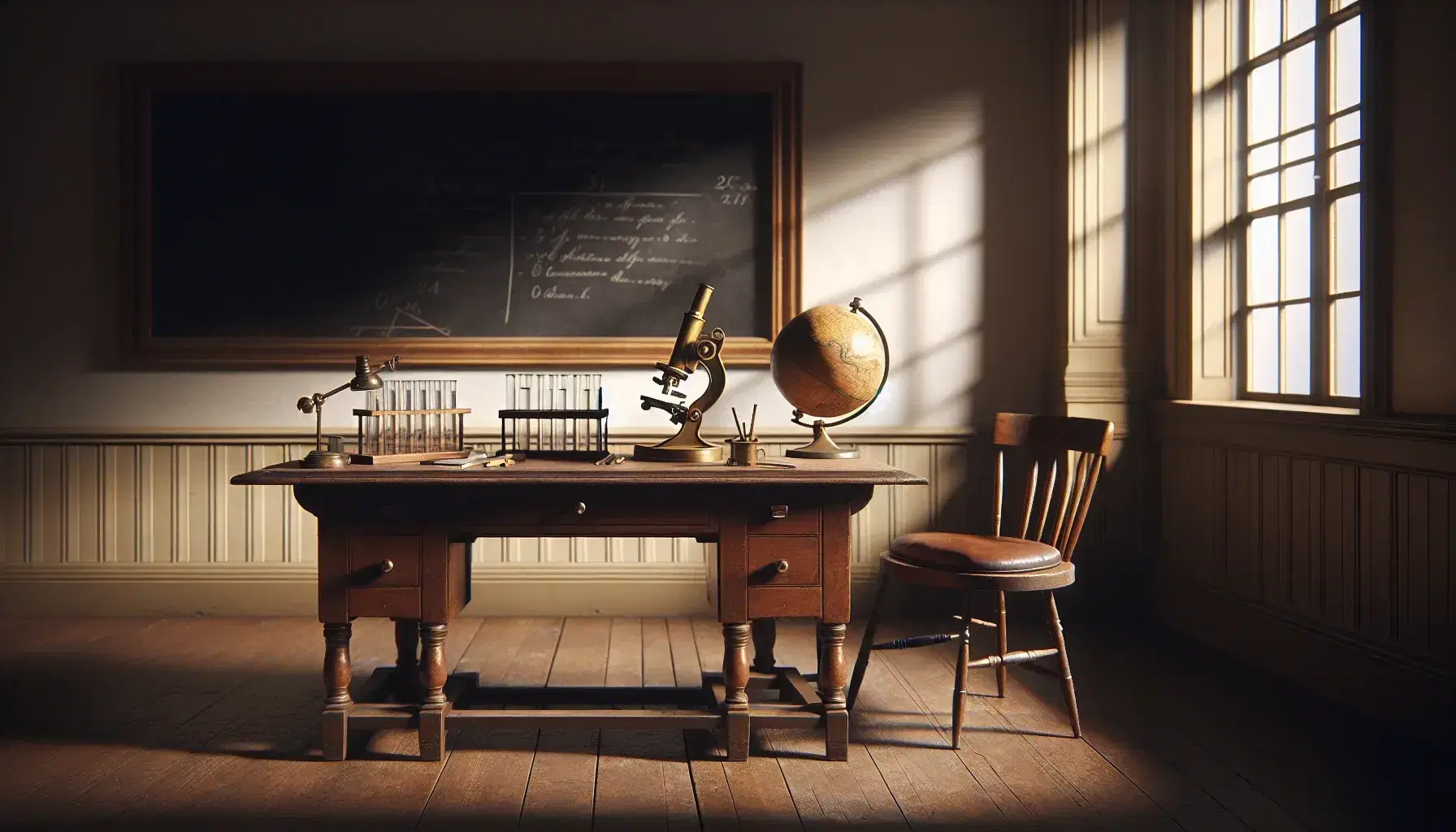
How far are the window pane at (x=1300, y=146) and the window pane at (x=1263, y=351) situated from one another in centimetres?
57

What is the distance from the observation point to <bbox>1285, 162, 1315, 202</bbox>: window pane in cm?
382

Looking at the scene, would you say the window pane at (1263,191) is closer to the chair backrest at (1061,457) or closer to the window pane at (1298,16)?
the window pane at (1298,16)

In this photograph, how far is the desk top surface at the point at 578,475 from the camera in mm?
2859

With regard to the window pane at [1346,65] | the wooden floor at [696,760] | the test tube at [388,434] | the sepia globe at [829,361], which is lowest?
the wooden floor at [696,760]

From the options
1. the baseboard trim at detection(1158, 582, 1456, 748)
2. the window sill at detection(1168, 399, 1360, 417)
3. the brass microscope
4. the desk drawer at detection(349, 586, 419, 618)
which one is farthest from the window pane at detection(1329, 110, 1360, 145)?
the desk drawer at detection(349, 586, 419, 618)

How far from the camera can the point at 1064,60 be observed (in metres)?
4.68

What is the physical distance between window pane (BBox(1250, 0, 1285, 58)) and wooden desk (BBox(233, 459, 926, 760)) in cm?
246

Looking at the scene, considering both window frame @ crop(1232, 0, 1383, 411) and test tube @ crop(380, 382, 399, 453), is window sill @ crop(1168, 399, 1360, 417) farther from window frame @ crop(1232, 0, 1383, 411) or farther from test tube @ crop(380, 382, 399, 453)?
test tube @ crop(380, 382, 399, 453)

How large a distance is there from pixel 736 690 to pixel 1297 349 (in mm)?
2478

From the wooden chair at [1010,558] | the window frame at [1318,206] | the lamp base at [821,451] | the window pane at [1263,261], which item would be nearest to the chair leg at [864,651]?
the wooden chair at [1010,558]

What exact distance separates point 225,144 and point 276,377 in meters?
1.04

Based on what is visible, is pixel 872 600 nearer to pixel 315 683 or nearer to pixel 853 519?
pixel 853 519

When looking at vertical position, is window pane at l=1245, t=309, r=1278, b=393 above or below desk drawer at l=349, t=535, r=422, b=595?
above

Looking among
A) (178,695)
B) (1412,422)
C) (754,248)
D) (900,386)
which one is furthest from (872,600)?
(178,695)
